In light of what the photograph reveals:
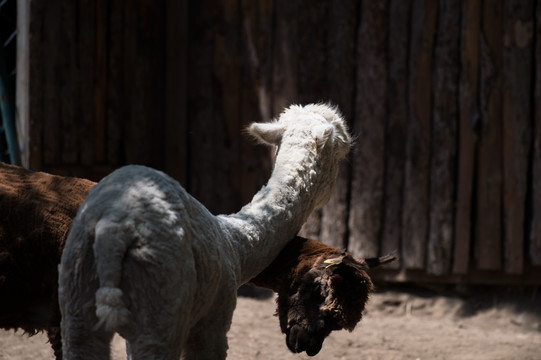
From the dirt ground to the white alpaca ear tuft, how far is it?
2277mm

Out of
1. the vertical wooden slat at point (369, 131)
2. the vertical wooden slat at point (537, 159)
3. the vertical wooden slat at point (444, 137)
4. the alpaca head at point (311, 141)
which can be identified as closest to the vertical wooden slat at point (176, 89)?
the vertical wooden slat at point (369, 131)

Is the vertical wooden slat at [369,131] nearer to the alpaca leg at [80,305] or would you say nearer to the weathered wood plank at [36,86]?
the weathered wood plank at [36,86]

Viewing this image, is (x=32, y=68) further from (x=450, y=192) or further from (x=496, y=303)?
(x=496, y=303)

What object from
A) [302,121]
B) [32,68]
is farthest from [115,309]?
[32,68]

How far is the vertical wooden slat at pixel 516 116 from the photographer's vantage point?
645cm

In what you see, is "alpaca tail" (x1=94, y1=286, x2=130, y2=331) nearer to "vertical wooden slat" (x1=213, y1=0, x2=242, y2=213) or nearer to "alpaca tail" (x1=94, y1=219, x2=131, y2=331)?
"alpaca tail" (x1=94, y1=219, x2=131, y2=331)

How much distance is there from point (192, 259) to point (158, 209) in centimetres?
23

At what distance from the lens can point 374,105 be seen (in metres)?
6.80

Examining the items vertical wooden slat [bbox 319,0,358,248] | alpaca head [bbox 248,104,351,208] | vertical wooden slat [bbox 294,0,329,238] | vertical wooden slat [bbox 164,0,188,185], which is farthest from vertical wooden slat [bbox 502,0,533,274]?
vertical wooden slat [bbox 164,0,188,185]

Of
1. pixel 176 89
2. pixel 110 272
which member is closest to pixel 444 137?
pixel 176 89

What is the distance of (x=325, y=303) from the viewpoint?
123 inches

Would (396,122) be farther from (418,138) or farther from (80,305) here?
(80,305)

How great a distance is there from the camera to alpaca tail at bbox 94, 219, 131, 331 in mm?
2209

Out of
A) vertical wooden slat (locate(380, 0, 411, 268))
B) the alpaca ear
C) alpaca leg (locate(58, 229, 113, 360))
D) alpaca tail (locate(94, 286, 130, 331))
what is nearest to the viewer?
alpaca tail (locate(94, 286, 130, 331))
